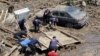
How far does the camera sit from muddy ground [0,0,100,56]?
2112 cm

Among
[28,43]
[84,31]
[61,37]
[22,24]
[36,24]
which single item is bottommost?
[84,31]

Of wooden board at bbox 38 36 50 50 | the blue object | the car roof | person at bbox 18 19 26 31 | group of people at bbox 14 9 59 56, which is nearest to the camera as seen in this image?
group of people at bbox 14 9 59 56

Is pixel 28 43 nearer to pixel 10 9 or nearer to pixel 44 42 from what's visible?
A: pixel 44 42

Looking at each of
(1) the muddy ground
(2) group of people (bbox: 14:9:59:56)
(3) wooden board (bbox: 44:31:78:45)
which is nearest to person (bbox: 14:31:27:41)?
(2) group of people (bbox: 14:9:59:56)

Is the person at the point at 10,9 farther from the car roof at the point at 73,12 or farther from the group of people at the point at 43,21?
the car roof at the point at 73,12

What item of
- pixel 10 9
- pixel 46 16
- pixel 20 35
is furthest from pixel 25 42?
pixel 10 9

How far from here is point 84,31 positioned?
79.4 ft

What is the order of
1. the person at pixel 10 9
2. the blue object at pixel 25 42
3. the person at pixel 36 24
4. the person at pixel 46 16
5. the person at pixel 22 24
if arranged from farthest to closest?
the person at pixel 10 9 → the person at pixel 46 16 → the person at pixel 36 24 → the person at pixel 22 24 → the blue object at pixel 25 42

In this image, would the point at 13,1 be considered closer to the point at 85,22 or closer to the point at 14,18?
the point at 14,18

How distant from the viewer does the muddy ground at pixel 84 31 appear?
69.3 feet

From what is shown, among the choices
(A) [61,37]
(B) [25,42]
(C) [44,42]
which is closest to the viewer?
(B) [25,42]

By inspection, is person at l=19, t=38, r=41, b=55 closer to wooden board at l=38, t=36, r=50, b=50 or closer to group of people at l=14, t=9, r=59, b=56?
group of people at l=14, t=9, r=59, b=56

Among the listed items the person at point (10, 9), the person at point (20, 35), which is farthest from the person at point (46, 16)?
the person at point (20, 35)

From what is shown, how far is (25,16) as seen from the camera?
85.9 feet
